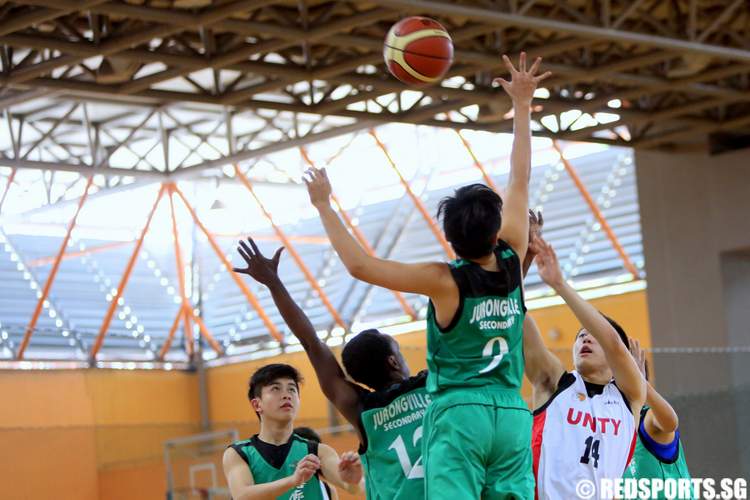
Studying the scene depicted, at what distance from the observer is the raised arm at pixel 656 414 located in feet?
22.0

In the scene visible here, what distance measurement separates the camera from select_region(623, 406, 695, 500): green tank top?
697 centimetres

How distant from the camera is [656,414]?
22.2 feet

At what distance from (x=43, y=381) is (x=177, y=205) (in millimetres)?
4611

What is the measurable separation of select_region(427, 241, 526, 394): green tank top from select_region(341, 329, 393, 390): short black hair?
37 centimetres

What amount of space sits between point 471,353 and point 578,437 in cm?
137

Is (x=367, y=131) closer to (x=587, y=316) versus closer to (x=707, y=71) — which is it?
A: (x=707, y=71)

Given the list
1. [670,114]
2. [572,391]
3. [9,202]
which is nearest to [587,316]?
[572,391]

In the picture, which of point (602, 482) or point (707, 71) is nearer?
point (602, 482)

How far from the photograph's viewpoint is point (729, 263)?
20656 mm

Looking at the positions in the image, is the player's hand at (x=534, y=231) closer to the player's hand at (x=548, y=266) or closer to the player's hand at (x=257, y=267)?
the player's hand at (x=548, y=266)

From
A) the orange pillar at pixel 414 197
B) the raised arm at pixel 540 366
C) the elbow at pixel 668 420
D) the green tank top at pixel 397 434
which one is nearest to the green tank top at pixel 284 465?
the raised arm at pixel 540 366

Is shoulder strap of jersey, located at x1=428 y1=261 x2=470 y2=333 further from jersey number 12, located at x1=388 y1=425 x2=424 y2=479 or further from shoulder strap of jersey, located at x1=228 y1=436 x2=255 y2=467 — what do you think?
shoulder strap of jersey, located at x1=228 y1=436 x2=255 y2=467

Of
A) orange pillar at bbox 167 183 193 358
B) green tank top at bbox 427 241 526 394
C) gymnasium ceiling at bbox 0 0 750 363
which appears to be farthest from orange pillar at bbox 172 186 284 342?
green tank top at bbox 427 241 526 394

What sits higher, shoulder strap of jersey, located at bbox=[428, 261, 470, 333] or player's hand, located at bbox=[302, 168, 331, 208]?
player's hand, located at bbox=[302, 168, 331, 208]
